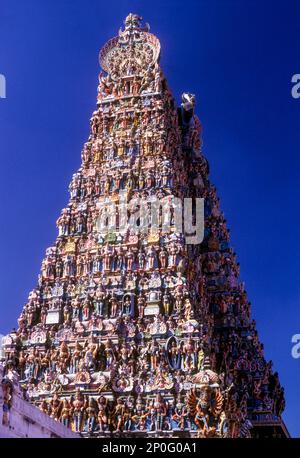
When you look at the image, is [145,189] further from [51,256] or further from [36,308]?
[36,308]

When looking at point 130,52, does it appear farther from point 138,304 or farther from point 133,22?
point 138,304

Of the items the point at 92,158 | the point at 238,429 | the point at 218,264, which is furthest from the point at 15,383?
the point at 218,264

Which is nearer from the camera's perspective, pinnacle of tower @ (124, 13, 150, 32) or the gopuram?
the gopuram

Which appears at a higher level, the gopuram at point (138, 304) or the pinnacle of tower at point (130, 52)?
the pinnacle of tower at point (130, 52)

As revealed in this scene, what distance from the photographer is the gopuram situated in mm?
28641

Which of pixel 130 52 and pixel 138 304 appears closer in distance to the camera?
pixel 138 304

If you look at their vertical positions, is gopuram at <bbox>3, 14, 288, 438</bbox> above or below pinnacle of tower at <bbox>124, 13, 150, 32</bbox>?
below

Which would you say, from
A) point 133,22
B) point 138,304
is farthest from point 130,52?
point 138,304

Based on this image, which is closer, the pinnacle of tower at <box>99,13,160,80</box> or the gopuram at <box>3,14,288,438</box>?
the gopuram at <box>3,14,288,438</box>

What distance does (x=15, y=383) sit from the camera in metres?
19.3

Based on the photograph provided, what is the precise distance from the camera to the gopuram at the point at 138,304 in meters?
28.6

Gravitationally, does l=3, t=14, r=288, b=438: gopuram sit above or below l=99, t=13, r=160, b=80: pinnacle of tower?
below

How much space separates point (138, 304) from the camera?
32469mm

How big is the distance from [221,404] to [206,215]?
23.4m
